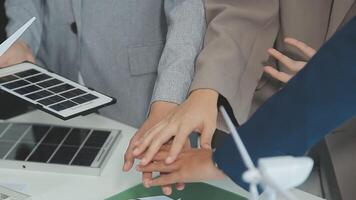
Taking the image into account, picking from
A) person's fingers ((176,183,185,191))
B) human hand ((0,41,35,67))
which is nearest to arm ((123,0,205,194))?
person's fingers ((176,183,185,191))

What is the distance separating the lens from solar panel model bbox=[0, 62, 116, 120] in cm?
84

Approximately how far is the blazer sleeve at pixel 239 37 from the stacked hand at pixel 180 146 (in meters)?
0.10

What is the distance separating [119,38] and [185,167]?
45 centimetres

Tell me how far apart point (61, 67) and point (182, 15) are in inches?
15.4

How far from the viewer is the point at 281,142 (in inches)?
21.3

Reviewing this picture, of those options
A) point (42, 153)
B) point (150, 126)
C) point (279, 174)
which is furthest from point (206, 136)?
point (279, 174)

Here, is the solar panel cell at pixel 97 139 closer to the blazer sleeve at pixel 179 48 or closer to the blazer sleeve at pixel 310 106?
the blazer sleeve at pixel 179 48

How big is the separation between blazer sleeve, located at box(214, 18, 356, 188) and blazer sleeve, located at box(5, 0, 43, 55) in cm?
73

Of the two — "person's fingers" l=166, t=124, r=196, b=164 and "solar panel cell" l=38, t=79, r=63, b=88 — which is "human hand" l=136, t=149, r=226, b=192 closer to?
"person's fingers" l=166, t=124, r=196, b=164

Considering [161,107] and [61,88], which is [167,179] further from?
[61,88]

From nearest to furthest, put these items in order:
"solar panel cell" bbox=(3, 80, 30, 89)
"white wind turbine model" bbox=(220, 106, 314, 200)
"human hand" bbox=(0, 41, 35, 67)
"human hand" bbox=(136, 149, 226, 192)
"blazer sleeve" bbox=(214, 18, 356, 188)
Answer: "white wind turbine model" bbox=(220, 106, 314, 200)
"blazer sleeve" bbox=(214, 18, 356, 188)
"human hand" bbox=(136, 149, 226, 192)
"solar panel cell" bbox=(3, 80, 30, 89)
"human hand" bbox=(0, 41, 35, 67)

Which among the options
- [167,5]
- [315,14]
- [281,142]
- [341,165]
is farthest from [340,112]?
[167,5]

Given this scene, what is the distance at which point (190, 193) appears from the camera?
0.79 m

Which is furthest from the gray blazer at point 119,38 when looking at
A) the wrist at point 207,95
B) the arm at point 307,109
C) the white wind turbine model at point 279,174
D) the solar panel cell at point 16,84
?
the white wind turbine model at point 279,174
